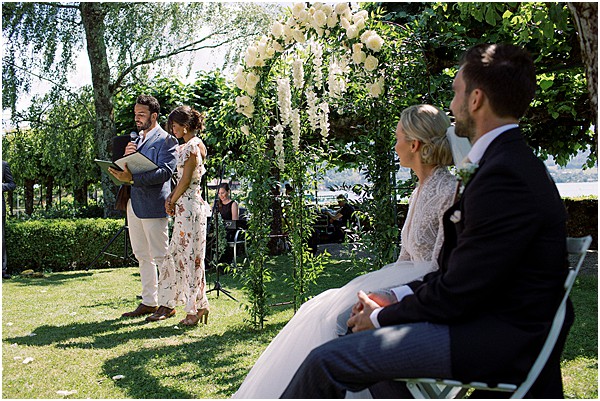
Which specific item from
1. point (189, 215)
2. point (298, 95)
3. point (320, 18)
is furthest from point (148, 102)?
point (320, 18)

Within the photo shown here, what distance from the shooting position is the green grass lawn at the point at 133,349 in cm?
433

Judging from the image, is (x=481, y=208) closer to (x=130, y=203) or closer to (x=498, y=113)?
(x=498, y=113)

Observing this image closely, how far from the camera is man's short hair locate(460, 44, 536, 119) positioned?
6.98 feet

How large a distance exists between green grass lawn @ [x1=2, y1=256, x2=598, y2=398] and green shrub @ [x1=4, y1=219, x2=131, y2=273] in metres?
3.37

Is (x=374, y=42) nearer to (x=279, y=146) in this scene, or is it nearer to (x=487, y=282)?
(x=279, y=146)

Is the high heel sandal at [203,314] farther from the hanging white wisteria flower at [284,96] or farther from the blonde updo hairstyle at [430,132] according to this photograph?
the blonde updo hairstyle at [430,132]

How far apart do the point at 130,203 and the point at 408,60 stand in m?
3.34

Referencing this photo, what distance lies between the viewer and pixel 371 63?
5246 millimetres

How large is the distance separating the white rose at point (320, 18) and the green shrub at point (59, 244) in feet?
27.6

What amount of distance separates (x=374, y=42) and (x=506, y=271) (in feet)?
11.9

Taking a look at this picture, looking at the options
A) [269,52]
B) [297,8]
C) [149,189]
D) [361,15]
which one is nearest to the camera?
[361,15]

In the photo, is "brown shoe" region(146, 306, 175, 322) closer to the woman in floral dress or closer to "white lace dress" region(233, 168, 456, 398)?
the woman in floral dress

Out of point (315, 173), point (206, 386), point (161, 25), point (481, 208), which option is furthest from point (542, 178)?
point (161, 25)

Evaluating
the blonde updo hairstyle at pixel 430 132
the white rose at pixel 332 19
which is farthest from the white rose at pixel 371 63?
the blonde updo hairstyle at pixel 430 132
